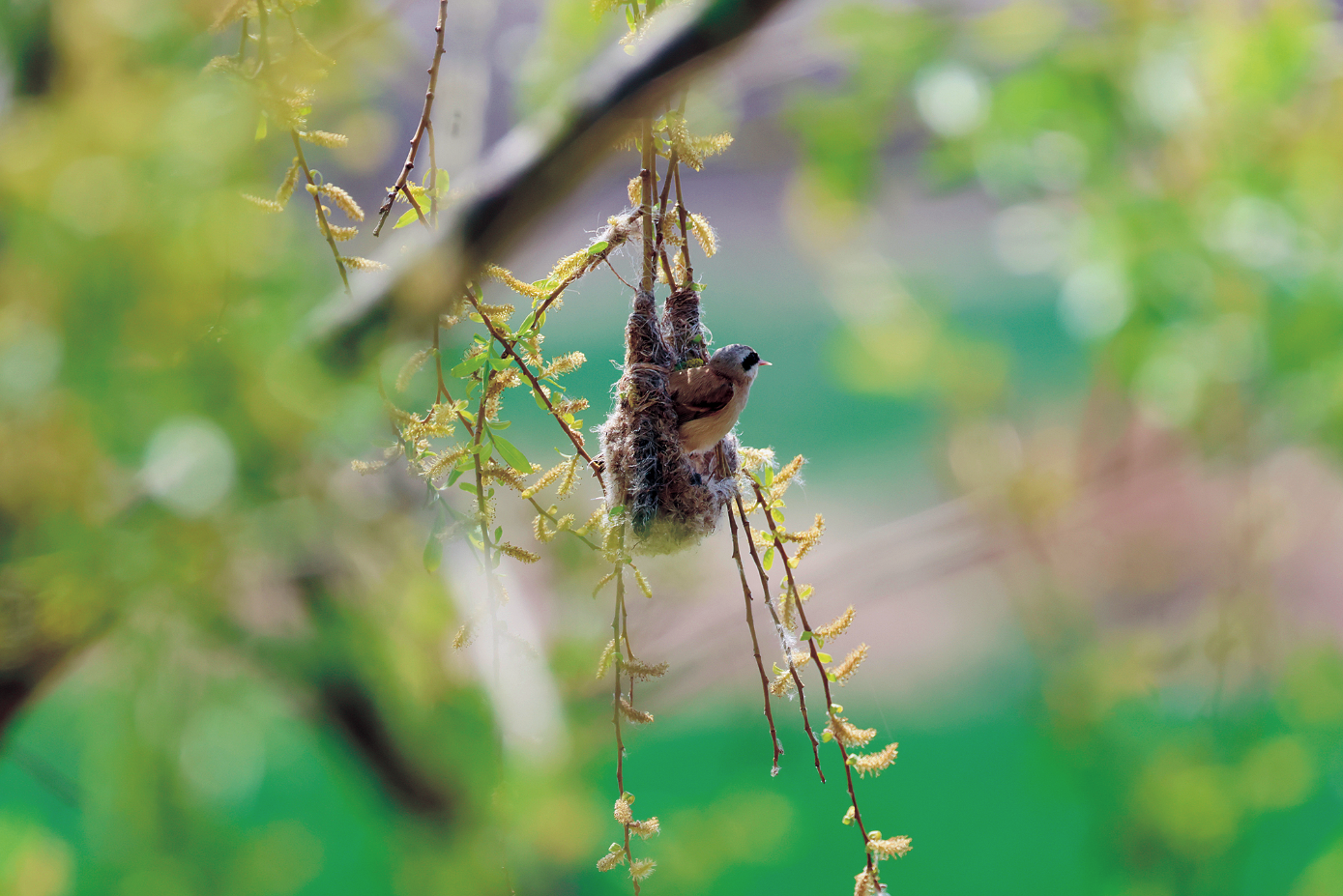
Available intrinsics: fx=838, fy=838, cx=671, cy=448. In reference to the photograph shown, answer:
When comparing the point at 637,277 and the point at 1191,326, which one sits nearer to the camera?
the point at 1191,326

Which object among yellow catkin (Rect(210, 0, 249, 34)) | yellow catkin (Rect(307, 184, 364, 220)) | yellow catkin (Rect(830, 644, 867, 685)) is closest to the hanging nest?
yellow catkin (Rect(830, 644, 867, 685))

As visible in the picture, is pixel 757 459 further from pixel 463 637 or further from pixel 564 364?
pixel 463 637

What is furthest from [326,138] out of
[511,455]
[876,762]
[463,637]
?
[876,762]

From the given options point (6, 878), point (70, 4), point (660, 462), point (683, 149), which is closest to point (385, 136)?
point (683, 149)

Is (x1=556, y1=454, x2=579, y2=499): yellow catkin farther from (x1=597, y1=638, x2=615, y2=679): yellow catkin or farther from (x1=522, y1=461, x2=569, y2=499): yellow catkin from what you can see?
(x1=597, y1=638, x2=615, y2=679): yellow catkin

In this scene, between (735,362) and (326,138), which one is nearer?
(326,138)

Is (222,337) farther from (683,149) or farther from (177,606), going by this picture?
(683,149)
